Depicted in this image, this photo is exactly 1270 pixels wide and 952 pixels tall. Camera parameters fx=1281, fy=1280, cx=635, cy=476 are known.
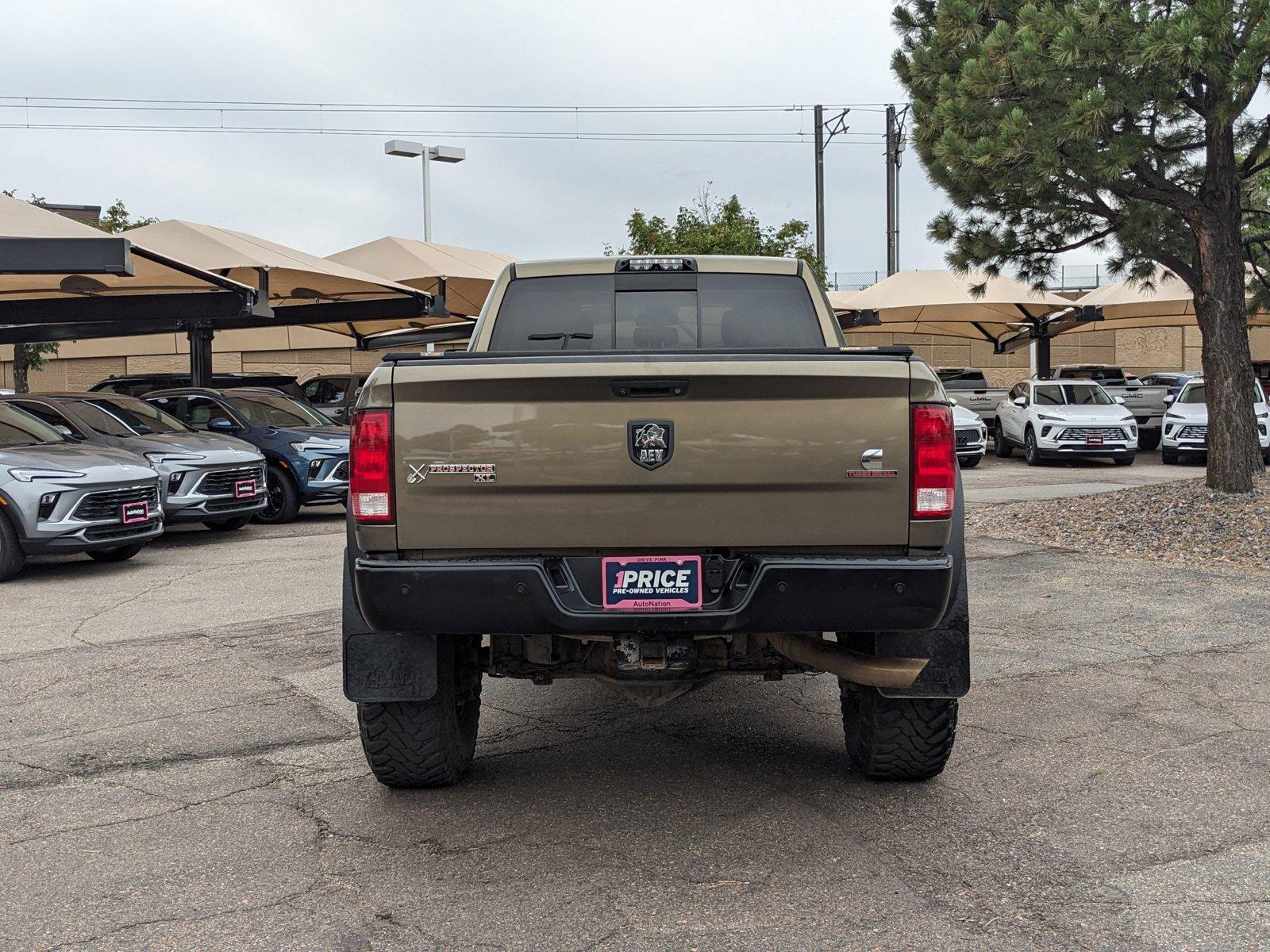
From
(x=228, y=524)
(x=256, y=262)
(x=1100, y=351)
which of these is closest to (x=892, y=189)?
(x=1100, y=351)

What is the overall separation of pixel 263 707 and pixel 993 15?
378 inches

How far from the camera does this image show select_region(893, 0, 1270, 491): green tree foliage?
33.7ft

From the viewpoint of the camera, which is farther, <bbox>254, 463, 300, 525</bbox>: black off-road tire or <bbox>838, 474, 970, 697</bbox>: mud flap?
<bbox>254, 463, 300, 525</bbox>: black off-road tire

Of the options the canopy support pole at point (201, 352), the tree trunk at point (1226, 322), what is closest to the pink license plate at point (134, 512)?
the tree trunk at point (1226, 322)

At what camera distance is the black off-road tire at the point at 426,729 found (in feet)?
14.5

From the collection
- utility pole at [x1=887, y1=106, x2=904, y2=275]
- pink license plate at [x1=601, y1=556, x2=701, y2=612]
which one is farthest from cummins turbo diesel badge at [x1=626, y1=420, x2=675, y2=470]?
utility pole at [x1=887, y1=106, x2=904, y2=275]

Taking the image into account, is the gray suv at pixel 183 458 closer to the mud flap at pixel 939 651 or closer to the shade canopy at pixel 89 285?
the shade canopy at pixel 89 285

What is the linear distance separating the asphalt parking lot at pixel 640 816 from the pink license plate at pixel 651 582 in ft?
2.64

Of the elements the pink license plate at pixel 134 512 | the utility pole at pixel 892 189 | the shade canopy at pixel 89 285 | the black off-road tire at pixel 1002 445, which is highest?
the utility pole at pixel 892 189

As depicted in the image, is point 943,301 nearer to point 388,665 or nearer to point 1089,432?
point 1089,432

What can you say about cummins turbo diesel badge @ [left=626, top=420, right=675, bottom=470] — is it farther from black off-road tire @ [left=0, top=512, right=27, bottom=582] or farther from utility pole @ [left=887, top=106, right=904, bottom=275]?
utility pole @ [left=887, top=106, right=904, bottom=275]

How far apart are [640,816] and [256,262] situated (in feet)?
50.6

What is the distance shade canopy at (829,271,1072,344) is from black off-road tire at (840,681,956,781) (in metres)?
23.3

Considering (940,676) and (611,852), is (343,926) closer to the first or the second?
(611,852)
